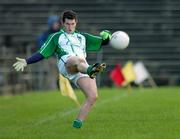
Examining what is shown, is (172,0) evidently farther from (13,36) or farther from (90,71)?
(90,71)

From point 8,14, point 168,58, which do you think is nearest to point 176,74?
point 168,58

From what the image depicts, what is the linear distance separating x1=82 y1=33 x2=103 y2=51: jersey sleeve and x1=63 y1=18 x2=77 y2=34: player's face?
1.30 ft

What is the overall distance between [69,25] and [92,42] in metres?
0.59

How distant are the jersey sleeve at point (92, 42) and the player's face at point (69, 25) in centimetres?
40

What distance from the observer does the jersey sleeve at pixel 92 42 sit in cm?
1162

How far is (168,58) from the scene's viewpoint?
35.2 metres

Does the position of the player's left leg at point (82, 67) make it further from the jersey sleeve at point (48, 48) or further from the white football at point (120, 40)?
the white football at point (120, 40)

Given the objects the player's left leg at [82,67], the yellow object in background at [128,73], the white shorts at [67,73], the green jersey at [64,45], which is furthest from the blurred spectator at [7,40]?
the player's left leg at [82,67]

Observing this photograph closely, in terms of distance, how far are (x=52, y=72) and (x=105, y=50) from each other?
650cm

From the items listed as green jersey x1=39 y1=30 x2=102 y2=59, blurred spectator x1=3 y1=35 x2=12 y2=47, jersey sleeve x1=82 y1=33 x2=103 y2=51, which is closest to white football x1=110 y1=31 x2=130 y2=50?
jersey sleeve x1=82 y1=33 x2=103 y2=51

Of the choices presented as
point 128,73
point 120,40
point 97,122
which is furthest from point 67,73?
point 128,73

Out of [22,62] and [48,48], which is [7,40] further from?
[22,62]

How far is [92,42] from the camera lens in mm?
11656

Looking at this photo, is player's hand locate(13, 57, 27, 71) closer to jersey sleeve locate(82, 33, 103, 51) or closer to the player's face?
the player's face
